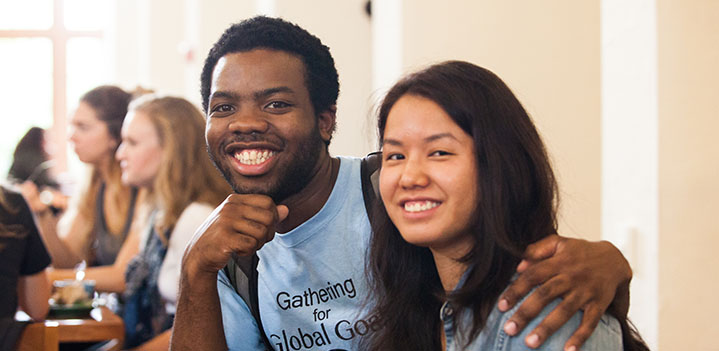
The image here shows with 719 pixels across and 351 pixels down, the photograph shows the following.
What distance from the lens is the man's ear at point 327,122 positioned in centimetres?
185

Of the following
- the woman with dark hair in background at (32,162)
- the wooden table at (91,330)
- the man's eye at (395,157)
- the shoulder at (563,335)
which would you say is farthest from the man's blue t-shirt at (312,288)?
the woman with dark hair in background at (32,162)

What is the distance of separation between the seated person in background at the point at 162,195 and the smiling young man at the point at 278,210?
1160 millimetres

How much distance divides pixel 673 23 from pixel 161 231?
6.28 ft

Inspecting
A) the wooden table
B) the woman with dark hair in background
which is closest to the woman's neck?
the wooden table

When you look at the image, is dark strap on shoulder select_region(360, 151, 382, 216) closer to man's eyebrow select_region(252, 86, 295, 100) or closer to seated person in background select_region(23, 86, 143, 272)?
man's eyebrow select_region(252, 86, 295, 100)

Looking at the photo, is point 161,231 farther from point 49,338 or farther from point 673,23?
point 673,23

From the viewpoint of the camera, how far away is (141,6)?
28.7ft

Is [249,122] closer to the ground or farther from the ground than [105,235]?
farther from the ground

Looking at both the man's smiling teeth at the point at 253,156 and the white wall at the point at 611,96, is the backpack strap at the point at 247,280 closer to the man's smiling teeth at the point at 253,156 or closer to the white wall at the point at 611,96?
the man's smiling teeth at the point at 253,156

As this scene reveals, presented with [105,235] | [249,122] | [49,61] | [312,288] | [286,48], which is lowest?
[105,235]

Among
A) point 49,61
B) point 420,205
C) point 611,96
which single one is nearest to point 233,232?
point 420,205

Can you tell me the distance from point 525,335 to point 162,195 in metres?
2.08

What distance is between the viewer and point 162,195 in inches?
123

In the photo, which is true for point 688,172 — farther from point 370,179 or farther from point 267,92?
point 267,92
